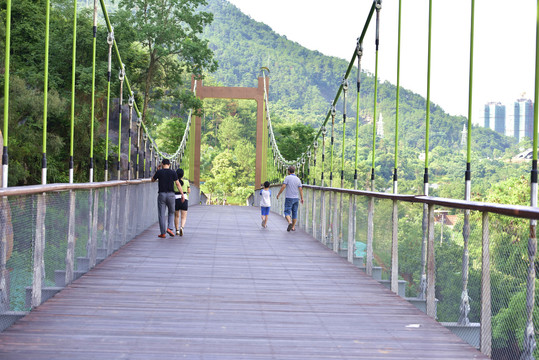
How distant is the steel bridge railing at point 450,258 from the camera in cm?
326

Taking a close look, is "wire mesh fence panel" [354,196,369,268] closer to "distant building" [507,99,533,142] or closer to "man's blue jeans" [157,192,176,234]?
"distant building" [507,99,533,142]

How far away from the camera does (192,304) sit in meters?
4.71

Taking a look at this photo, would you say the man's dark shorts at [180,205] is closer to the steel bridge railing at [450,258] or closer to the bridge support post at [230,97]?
the steel bridge railing at [450,258]

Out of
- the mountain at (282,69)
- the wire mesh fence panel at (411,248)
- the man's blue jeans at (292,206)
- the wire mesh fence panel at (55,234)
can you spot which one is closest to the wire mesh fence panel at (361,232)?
the wire mesh fence panel at (411,248)

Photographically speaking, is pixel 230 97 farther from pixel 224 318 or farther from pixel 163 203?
pixel 224 318

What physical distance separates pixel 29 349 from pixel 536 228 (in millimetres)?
2337

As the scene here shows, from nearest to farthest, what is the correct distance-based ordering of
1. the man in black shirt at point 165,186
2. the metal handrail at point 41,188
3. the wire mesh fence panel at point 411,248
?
the metal handrail at point 41,188
the wire mesh fence panel at point 411,248
the man in black shirt at point 165,186

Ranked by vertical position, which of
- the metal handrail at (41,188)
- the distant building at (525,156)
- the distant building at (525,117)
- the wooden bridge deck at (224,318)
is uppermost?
the distant building at (525,117)

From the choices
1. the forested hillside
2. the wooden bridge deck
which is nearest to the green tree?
the forested hillside

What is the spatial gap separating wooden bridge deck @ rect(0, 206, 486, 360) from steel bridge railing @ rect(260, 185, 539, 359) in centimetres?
13

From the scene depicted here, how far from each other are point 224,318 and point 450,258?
4.61ft

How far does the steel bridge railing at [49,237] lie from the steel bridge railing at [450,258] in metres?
2.43

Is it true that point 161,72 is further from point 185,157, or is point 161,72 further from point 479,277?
point 479,277

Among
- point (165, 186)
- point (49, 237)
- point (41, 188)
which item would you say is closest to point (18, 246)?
point (41, 188)
